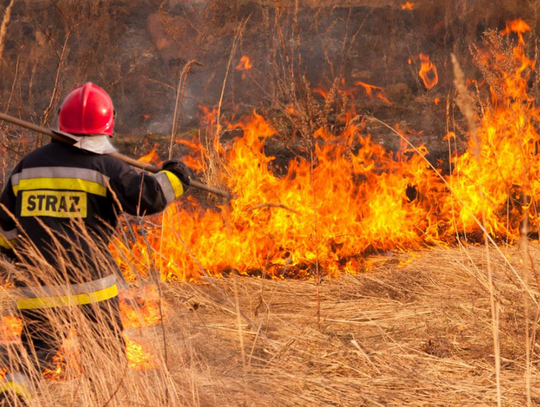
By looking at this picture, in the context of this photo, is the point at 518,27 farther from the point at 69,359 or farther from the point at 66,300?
the point at 69,359

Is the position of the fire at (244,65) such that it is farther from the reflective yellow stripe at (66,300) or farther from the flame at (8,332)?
the reflective yellow stripe at (66,300)

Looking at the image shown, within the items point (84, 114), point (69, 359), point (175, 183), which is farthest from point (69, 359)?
point (84, 114)

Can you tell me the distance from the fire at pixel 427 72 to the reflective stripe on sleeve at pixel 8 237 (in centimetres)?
742

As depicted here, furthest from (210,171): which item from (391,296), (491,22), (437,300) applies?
(491,22)

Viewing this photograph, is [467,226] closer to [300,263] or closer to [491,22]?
[300,263]

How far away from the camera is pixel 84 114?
3.06 metres

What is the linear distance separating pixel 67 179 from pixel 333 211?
391cm

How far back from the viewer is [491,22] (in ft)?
33.8

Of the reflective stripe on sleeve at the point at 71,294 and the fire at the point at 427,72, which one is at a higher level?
the fire at the point at 427,72

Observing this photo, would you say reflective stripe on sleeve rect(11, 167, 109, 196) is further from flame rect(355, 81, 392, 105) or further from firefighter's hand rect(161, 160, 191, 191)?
flame rect(355, 81, 392, 105)

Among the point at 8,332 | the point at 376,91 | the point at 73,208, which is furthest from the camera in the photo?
the point at 376,91

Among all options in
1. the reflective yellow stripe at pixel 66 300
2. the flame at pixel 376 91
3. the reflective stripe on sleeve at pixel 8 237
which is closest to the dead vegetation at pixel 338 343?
the reflective yellow stripe at pixel 66 300

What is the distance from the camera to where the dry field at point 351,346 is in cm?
268

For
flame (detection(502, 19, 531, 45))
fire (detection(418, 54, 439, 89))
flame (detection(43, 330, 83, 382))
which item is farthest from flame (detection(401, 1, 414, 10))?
flame (detection(43, 330, 83, 382))
